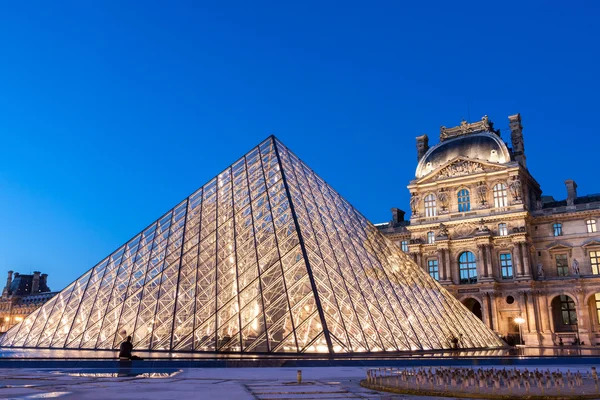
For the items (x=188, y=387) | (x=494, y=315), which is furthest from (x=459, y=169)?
(x=188, y=387)

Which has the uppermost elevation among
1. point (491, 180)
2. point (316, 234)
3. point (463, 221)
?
point (491, 180)

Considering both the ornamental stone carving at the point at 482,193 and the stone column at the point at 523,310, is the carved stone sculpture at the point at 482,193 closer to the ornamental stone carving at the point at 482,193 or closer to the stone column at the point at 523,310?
the ornamental stone carving at the point at 482,193

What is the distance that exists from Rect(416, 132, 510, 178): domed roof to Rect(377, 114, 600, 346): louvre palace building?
0.30ft

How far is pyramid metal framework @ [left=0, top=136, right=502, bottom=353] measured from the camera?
1460 cm

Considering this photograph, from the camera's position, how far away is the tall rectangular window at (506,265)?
1684 inches

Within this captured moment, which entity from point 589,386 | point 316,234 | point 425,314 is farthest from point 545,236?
point 589,386

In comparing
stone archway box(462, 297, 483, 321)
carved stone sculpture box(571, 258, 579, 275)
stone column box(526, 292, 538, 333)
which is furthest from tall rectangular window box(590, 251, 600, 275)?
stone archway box(462, 297, 483, 321)

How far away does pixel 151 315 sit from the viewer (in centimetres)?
1730

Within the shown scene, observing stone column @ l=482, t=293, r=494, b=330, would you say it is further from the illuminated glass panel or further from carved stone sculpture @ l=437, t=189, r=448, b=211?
the illuminated glass panel

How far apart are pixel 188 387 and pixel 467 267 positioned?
40937mm

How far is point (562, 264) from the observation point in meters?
42.4

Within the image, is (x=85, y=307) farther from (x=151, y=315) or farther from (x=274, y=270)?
(x=274, y=270)

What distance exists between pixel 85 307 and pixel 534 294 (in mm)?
34363

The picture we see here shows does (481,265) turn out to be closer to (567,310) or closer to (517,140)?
(567,310)
